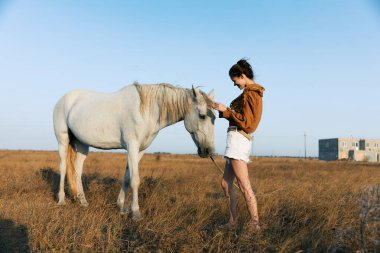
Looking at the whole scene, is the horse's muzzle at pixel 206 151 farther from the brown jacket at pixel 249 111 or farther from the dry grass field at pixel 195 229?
the brown jacket at pixel 249 111

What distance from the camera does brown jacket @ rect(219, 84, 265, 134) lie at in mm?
3564

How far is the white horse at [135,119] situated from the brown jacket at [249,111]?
641mm

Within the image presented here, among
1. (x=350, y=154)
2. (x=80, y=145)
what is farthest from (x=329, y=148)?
(x=80, y=145)

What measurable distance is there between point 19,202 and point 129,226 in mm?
2327

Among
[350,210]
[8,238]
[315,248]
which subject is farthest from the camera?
[350,210]

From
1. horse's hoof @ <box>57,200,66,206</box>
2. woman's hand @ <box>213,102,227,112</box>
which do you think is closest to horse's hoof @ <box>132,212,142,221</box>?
woman's hand @ <box>213,102,227,112</box>

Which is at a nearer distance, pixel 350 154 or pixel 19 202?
pixel 19 202

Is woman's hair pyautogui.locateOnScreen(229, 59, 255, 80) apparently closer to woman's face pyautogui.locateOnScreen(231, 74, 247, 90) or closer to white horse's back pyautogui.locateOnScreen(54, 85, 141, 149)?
woman's face pyautogui.locateOnScreen(231, 74, 247, 90)

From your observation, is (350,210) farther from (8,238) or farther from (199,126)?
(8,238)

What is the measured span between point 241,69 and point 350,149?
85.9m

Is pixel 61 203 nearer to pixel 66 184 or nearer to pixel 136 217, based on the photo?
pixel 136 217

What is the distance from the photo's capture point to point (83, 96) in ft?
20.8

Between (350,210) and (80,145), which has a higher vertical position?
(80,145)

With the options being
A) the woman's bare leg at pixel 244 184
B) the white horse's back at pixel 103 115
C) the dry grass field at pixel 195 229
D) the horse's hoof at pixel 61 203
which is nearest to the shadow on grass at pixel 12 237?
the dry grass field at pixel 195 229
